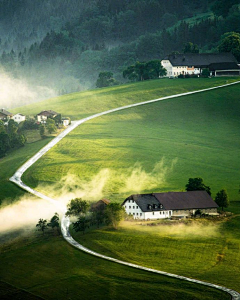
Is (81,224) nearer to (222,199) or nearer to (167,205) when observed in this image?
(167,205)

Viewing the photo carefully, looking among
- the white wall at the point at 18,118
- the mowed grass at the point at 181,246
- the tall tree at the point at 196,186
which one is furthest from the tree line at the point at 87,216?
the white wall at the point at 18,118

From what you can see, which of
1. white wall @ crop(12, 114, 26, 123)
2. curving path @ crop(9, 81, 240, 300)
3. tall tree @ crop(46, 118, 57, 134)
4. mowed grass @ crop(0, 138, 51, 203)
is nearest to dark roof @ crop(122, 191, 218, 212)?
curving path @ crop(9, 81, 240, 300)

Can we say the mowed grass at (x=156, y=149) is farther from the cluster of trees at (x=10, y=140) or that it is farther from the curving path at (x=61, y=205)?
the cluster of trees at (x=10, y=140)

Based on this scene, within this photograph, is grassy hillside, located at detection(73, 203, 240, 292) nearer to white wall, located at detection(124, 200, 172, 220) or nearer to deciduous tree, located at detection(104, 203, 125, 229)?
deciduous tree, located at detection(104, 203, 125, 229)

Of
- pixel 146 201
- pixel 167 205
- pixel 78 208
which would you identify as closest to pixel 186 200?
pixel 167 205

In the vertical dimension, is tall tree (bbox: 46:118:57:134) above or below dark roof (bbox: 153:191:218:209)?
above

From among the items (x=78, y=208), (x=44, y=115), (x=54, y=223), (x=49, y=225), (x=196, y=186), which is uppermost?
(x=44, y=115)
